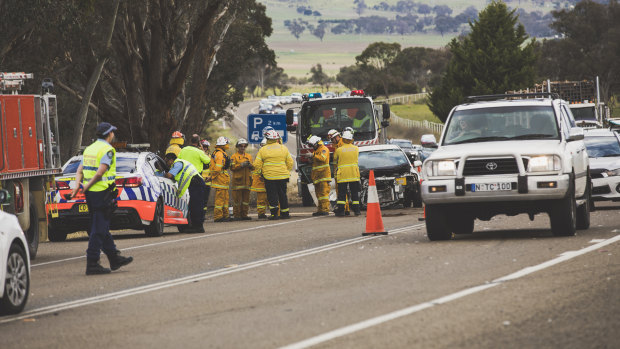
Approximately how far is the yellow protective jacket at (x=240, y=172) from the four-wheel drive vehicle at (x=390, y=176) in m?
2.58

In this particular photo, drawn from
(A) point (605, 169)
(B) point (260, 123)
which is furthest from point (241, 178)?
(B) point (260, 123)

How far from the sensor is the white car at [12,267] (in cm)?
952

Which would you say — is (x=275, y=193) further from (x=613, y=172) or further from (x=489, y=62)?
(x=489, y=62)

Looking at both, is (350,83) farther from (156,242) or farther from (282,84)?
(156,242)

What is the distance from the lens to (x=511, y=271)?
11023 mm

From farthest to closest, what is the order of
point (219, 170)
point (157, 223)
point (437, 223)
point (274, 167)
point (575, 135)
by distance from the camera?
1. point (219, 170)
2. point (274, 167)
3. point (157, 223)
4. point (575, 135)
5. point (437, 223)

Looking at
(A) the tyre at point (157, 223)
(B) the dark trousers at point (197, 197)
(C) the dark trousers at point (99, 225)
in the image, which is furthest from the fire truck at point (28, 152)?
(B) the dark trousers at point (197, 197)

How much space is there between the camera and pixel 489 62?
76.6 meters

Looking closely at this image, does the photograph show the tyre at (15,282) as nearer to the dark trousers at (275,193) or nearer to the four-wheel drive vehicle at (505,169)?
the four-wheel drive vehicle at (505,169)

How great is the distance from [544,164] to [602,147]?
32.0 feet

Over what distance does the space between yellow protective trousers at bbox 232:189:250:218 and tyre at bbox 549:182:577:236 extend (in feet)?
35.8

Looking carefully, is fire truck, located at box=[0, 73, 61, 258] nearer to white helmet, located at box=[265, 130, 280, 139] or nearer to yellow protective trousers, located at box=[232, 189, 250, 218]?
white helmet, located at box=[265, 130, 280, 139]

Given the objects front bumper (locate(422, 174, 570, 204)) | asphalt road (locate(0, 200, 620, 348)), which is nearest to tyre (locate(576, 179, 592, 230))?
asphalt road (locate(0, 200, 620, 348))

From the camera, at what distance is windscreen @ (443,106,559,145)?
15.2m
